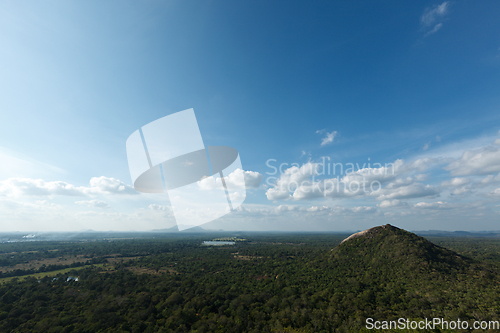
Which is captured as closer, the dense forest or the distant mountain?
the distant mountain

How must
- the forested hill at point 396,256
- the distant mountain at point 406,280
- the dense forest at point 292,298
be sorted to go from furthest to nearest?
the forested hill at point 396,256, the dense forest at point 292,298, the distant mountain at point 406,280

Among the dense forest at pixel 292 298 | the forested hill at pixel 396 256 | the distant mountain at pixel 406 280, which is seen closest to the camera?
the distant mountain at pixel 406 280

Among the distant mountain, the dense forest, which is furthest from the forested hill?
the dense forest

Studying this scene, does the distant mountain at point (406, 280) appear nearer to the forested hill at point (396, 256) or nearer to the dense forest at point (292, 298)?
the forested hill at point (396, 256)

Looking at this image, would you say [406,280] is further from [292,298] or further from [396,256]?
[292,298]

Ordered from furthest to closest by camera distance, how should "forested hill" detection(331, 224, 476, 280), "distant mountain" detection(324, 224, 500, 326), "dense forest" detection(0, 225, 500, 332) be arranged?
1. "forested hill" detection(331, 224, 476, 280)
2. "dense forest" detection(0, 225, 500, 332)
3. "distant mountain" detection(324, 224, 500, 326)

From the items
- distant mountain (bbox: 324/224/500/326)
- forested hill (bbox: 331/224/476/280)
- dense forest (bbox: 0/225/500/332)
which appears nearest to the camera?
distant mountain (bbox: 324/224/500/326)

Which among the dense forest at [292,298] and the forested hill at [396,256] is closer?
the dense forest at [292,298]

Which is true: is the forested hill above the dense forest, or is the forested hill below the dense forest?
above

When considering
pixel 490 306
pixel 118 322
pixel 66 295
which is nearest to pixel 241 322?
pixel 118 322

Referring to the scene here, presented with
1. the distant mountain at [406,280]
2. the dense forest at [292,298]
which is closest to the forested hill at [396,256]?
the distant mountain at [406,280]

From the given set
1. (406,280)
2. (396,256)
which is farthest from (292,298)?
(396,256)

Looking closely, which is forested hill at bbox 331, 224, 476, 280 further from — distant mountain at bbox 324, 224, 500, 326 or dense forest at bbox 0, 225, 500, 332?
dense forest at bbox 0, 225, 500, 332
